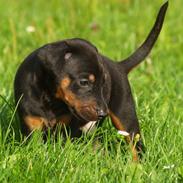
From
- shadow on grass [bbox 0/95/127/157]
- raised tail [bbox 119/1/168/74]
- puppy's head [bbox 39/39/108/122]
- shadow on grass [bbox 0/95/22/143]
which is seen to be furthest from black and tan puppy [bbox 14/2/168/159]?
raised tail [bbox 119/1/168/74]

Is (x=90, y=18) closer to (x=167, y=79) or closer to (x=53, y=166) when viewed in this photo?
(x=167, y=79)

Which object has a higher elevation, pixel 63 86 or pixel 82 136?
pixel 63 86

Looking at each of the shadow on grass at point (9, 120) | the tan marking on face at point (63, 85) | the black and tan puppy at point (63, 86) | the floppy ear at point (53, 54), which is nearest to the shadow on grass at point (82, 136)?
the shadow on grass at point (9, 120)

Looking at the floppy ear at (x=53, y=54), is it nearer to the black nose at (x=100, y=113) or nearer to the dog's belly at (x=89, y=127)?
the black nose at (x=100, y=113)

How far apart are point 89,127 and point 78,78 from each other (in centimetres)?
56

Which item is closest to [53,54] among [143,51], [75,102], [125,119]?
[75,102]

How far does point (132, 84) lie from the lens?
21.7 ft

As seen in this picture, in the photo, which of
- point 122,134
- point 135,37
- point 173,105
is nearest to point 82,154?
point 122,134

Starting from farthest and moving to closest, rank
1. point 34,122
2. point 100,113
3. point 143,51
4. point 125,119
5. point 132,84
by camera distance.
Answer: point 132,84
point 143,51
point 125,119
point 34,122
point 100,113

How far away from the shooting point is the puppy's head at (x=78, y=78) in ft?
15.7

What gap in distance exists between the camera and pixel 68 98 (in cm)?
480

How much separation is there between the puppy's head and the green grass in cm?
20

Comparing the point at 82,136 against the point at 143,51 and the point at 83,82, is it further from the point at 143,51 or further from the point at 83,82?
the point at 143,51

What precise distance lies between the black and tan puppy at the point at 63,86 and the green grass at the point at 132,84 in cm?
17
